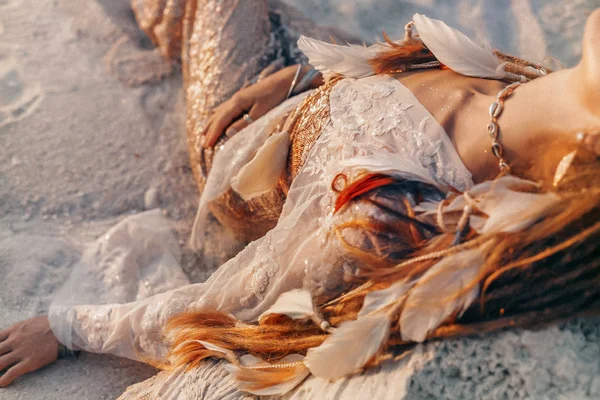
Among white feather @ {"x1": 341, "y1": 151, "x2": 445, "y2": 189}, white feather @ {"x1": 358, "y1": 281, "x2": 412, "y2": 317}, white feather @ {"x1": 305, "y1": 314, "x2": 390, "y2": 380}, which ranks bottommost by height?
white feather @ {"x1": 305, "y1": 314, "x2": 390, "y2": 380}

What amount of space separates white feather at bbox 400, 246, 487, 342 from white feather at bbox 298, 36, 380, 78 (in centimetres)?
57

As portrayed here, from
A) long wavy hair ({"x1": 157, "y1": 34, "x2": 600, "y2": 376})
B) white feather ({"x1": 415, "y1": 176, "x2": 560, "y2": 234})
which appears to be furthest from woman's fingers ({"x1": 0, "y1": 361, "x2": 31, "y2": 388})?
white feather ({"x1": 415, "y1": 176, "x2": 560, "y2": 234})

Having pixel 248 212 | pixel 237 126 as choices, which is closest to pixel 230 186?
pixel 248 212

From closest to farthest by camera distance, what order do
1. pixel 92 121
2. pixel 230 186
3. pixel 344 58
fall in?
pixel 344 58 < pixel 230 186 < pixel 92 121

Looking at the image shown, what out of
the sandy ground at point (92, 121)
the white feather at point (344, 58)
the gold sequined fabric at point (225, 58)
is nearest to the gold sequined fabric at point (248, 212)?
the gold sequined fabric at point (225, 58)

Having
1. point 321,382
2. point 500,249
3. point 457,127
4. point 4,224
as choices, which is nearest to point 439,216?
point 500,249

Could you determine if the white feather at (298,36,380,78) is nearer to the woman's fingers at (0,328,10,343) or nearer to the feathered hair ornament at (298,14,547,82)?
the feathered hair ornament at (298,14,547,82)

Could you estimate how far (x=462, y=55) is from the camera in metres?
1.12

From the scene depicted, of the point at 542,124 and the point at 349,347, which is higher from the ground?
the point at 542,124

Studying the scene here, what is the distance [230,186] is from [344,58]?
53cm

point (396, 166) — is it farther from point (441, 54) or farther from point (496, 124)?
point (441, 54)

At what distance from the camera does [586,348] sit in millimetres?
825

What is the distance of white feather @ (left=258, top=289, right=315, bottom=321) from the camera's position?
3.16 feet

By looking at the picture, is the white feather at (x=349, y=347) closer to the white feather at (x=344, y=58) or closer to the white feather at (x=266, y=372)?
the white feather at (x=266, y=372)
